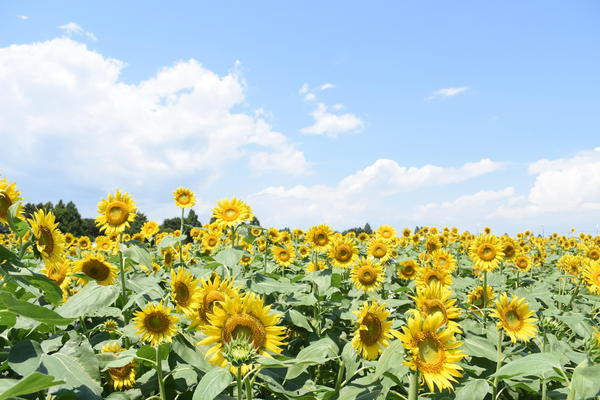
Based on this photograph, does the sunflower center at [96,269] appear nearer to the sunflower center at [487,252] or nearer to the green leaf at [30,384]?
the green leaf at [30,384]

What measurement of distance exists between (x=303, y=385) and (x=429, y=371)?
114 cm

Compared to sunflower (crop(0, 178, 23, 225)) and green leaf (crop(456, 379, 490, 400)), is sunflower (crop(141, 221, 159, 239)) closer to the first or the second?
sunflower (crop(0, 178, 23, 225))

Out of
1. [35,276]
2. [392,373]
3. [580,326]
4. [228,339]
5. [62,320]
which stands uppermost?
[35,276]

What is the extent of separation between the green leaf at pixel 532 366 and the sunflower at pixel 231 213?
11.4 ft

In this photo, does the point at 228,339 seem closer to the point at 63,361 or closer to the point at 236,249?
the point at 63,361

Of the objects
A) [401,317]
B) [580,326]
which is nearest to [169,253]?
[401,317]

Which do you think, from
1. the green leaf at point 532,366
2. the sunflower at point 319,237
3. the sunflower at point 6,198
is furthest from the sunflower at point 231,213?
the green leaf at point 532,366

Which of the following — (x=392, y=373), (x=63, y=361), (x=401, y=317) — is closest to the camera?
(x=63, y=361)

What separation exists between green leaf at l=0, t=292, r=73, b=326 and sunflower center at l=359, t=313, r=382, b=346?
6.46 feet

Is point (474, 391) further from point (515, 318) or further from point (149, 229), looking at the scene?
point (149, 229)

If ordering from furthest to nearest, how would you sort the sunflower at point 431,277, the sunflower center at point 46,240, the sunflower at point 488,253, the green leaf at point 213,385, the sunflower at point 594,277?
the sunflower at point 488,253 < the sunflower at point 594,277 < the sunflower at point 431,277 < the sunflower center at point 46,240 < the green leaf at point 213,385

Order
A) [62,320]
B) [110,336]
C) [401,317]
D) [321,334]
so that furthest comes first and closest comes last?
[321,334] → [401,317] → [110,336] → [62,320]

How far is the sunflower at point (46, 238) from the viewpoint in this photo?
2.82m

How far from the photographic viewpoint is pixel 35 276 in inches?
89.1
